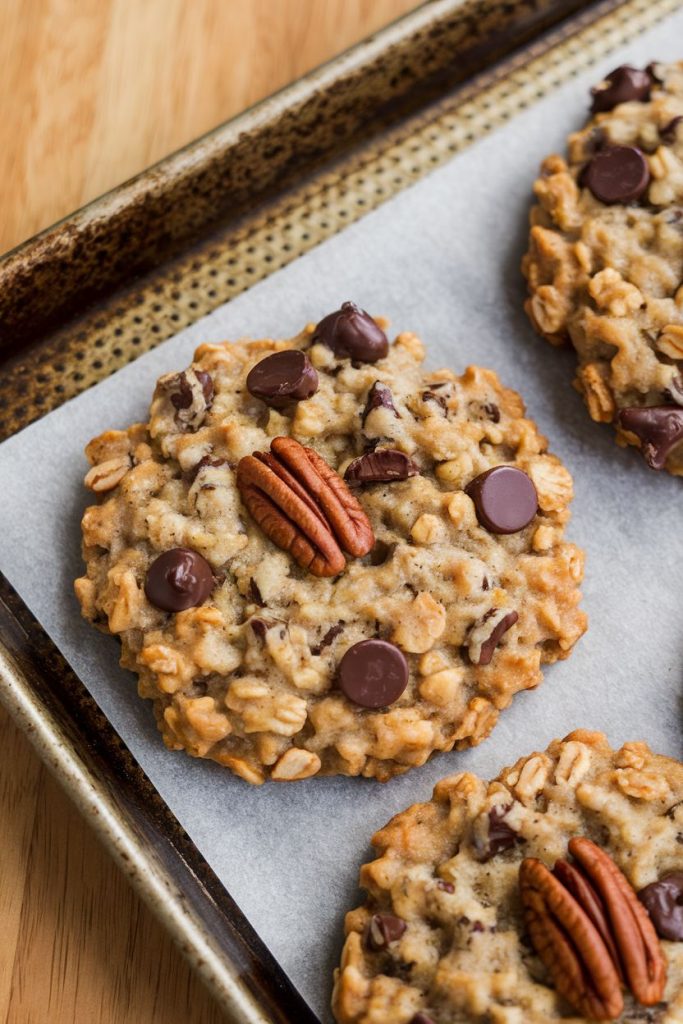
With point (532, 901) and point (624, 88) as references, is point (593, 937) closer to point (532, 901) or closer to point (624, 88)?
point (532, 901)

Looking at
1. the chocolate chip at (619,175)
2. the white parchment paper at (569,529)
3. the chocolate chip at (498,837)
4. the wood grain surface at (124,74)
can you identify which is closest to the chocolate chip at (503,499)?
the white parchment paper at (569,529)

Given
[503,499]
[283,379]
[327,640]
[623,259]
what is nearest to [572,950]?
[327,640]

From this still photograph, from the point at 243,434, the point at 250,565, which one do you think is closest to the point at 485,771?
the point at 250,565

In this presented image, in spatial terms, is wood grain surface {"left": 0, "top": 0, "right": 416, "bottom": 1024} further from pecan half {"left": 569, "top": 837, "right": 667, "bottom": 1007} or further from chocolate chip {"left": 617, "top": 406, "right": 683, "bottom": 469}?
pecan half {"left": 569, "top": 837, "right": 667, "bottom": 1007}

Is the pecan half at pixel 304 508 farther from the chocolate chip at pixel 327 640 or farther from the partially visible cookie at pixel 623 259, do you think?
the partially visible cookie at pixel 623 259

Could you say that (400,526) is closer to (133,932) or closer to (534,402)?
(534,402)
